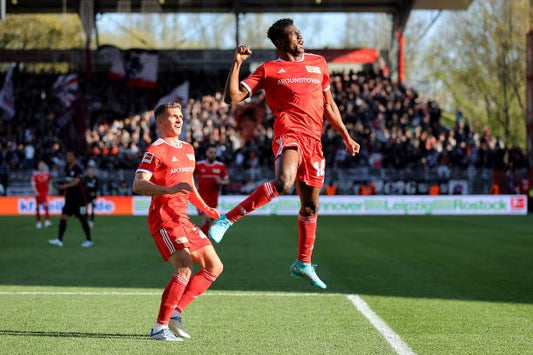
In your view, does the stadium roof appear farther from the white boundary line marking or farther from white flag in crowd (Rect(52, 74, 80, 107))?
the white boundary line marking

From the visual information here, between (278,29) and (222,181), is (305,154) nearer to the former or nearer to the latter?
(278,29)

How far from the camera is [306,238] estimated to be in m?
7.71

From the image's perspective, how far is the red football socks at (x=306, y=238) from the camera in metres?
7.67

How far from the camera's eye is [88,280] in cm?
1191

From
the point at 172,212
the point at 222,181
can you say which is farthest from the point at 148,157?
the point at 222,181

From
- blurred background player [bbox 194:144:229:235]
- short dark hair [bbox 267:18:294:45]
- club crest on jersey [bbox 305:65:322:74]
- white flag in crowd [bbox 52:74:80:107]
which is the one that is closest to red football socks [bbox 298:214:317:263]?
club crest on jersey [bbox 305:65:322:74]

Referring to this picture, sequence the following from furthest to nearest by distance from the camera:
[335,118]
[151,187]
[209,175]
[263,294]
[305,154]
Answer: [209,175], [263,294], [335,118], [305,154], [151,187]

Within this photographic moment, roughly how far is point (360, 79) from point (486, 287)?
34405mm

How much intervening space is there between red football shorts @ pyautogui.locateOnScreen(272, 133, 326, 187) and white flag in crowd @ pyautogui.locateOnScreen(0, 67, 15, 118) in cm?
3728

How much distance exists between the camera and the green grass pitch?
276 inches

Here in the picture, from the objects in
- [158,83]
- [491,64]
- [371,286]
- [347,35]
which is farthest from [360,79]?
[371,286]

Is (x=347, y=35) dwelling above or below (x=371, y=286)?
above

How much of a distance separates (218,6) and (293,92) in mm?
41235

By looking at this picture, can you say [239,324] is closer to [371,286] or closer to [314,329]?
[314,329]
